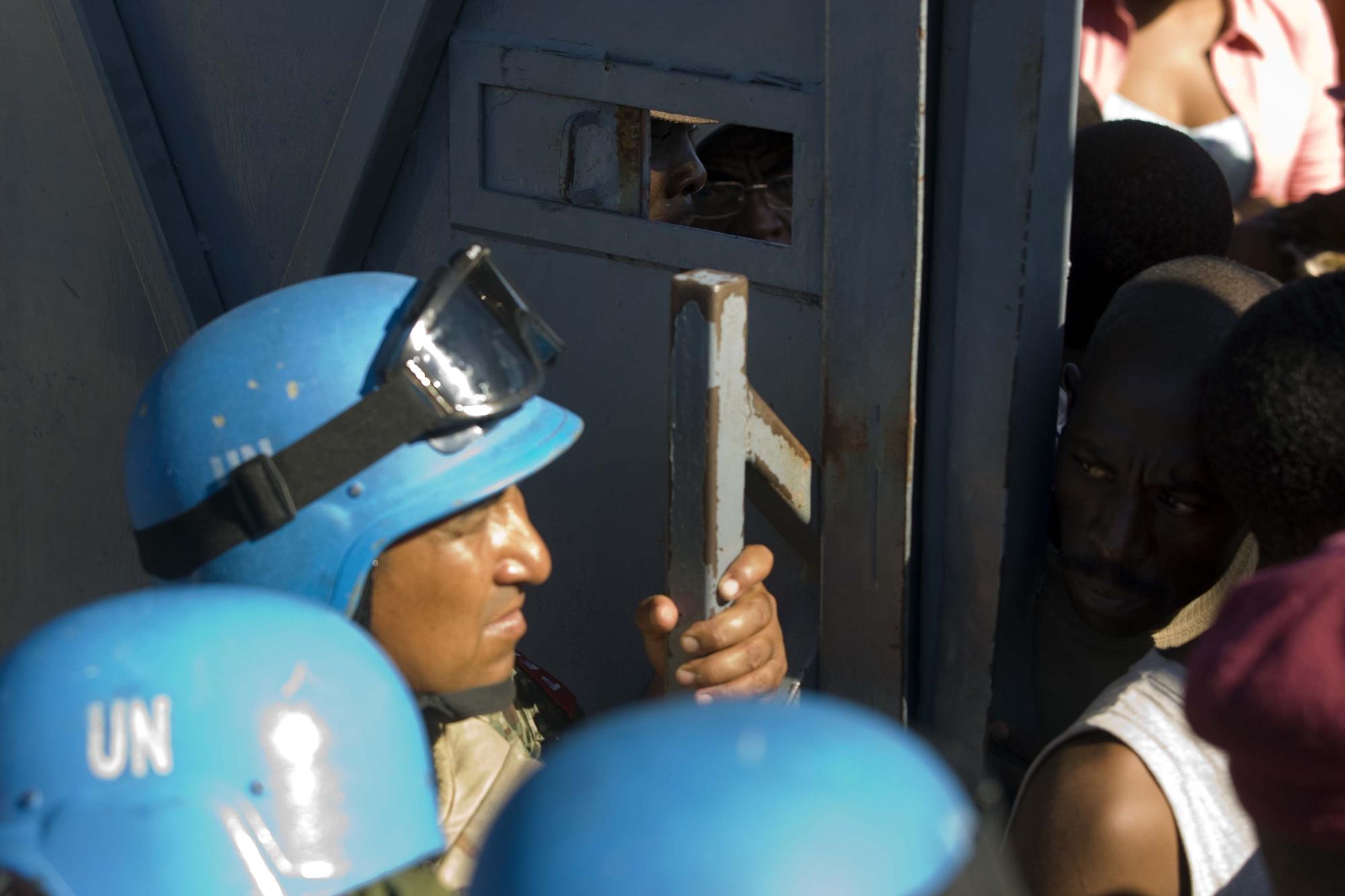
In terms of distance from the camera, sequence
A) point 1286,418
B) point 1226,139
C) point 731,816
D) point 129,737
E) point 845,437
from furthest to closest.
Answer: point 1226,139 → point 845,437 → point 1286,418 → point 129,737 → point 731,816

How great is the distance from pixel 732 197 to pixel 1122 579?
2.01 metres

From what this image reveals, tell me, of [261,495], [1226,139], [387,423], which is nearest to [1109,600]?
[387,423]

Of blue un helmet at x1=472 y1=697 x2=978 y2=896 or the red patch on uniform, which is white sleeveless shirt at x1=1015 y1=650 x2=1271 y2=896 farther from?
the red patch on uniform

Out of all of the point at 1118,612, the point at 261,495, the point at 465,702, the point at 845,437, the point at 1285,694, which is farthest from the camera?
the point at 845,437

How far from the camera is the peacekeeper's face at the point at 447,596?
174 centimetres

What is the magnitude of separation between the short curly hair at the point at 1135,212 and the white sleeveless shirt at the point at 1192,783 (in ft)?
2.99

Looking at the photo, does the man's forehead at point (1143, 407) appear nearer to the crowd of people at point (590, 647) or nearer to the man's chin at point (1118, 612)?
the crowd of people at point (590, 647)

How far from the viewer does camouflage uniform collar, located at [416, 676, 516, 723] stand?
1.77m

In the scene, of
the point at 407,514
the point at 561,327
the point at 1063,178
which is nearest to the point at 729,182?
the point at 561,327

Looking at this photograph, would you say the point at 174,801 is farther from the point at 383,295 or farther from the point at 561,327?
the point at 561,327

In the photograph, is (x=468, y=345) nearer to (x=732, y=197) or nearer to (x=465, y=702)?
(x=465, y=702)

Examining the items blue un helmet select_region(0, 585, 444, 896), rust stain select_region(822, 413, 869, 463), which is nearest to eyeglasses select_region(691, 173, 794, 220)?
rust stain select_region(822, 413, 869, 463)

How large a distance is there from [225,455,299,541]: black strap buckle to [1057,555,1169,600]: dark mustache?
1058 millimetres

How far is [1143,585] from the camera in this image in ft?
6.12
